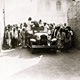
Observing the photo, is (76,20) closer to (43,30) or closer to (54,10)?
(43,30)

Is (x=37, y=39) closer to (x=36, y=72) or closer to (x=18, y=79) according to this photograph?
(x=36, y=72)

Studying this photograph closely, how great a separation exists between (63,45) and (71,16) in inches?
145

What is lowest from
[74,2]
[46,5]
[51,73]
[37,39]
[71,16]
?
[51,73]

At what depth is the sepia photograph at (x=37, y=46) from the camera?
27.0ft

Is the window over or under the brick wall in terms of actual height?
over

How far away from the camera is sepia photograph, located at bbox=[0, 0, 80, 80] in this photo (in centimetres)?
822

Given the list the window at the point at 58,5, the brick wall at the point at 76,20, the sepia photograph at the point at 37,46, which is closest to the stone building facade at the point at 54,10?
the window at the point at 58,5

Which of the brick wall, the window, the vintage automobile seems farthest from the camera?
the window

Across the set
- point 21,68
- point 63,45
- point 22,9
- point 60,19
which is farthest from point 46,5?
point 21,68

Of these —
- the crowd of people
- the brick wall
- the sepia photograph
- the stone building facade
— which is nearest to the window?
the stone building facade

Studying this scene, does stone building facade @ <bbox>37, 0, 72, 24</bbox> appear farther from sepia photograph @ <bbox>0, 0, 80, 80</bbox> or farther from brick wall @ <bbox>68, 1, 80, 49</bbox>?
brick wall @ <bbox>68, 1, 80, 49</bbox>

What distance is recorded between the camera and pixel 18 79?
6867 mm

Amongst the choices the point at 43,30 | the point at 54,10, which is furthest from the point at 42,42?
the point at 54,10

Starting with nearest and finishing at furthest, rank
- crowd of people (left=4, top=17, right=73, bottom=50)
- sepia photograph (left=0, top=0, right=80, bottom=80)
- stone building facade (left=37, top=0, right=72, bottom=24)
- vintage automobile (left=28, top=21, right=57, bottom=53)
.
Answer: sepia photograph (left=0, top=0, right=80, bottom=80) < vintage automobile (left=28, top=21, right=57, bottom=53) < crowd of people (left=4, top=17, right=73, bottom=50) < stone building facade (left=37, top=0, right=72, bottom=24)
